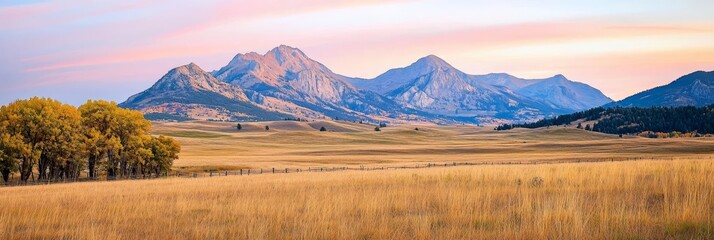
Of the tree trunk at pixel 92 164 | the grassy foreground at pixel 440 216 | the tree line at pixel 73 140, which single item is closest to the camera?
the grassy foreground at pixel 440 216

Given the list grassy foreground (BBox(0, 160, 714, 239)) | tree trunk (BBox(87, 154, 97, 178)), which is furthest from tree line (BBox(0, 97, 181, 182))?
grassy foreground (BBox(0, 160, 714, 239))

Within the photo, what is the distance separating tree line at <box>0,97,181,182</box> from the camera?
65500mm

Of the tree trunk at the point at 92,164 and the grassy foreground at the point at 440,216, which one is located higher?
the grassy foreground at the point at 440,216

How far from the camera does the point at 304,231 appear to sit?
9195 mm

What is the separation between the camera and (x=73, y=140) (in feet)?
222

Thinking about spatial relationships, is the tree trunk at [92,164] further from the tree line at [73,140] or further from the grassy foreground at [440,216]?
the grassy foreground at [440,216]

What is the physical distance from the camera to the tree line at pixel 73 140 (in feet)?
215

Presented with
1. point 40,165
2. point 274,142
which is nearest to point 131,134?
point 40,165

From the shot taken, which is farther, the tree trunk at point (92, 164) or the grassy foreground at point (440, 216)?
the tree trunk at point (92, 164)

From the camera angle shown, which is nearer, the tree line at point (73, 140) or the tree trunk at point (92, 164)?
the tree line at point (73, 140)

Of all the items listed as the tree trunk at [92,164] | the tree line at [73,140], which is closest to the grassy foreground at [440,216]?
the tree line at [73,140]

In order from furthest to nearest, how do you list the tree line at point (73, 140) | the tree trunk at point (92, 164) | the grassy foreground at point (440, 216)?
the tree trunk at point (92, 164)
the tree line at point (73, 140)
the grassy foreground at point (440, 216)

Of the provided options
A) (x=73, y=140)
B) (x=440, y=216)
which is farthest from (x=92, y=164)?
(x=440, y=216)

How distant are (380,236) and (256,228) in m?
2.14
